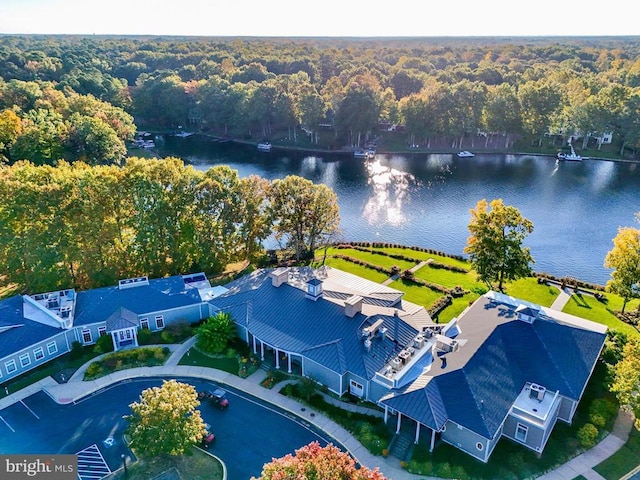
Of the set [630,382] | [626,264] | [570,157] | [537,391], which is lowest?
[537,391]

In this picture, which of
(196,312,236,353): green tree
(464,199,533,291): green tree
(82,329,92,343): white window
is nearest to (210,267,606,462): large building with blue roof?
(196,312,236,353): green tree

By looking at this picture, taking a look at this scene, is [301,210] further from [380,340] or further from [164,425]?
[164,425]

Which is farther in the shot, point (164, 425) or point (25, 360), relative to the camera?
point (25, 360)

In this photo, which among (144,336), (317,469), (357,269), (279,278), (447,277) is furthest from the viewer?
(357,269)

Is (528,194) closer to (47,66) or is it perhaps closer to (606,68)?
(606,68)

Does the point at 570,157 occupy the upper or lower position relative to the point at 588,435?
upper

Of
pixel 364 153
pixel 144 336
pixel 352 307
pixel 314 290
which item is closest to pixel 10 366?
pixel 144 336

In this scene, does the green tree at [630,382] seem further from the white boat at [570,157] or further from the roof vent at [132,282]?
the white boat at [570,157]
